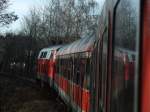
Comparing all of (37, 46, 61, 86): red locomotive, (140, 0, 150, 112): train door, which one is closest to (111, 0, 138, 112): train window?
(140, 0, 150, 112): train door

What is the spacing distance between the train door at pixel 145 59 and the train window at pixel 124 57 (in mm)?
Answer: 105

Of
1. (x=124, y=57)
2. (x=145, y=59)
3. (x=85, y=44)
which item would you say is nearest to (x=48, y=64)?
(x=85, y=44)

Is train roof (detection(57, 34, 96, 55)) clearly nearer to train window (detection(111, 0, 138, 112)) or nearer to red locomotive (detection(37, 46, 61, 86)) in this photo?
train window (detection(111, 0, 138, 112))

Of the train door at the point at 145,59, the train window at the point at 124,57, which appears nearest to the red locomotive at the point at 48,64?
the train window at the point at 124,57

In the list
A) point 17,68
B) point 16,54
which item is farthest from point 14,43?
point 17,68

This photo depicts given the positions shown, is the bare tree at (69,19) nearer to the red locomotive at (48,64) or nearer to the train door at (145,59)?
the red locomotive at (48,64)

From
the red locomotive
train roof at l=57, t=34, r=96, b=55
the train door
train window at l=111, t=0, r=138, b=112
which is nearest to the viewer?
the train door

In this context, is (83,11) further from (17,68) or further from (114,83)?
(114,83)

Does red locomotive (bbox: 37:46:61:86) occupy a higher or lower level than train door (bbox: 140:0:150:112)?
lower

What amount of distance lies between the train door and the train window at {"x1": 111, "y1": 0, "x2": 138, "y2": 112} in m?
0.10

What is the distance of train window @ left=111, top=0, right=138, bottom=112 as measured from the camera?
2.86 meters

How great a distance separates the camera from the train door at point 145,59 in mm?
2580

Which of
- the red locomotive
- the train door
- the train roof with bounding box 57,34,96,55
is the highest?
the train door

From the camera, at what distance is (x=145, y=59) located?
2611 mm
